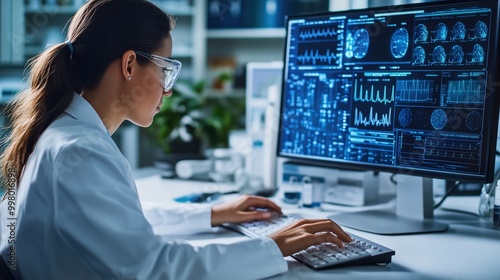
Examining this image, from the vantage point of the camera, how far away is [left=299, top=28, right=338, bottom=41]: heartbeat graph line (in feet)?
4.50

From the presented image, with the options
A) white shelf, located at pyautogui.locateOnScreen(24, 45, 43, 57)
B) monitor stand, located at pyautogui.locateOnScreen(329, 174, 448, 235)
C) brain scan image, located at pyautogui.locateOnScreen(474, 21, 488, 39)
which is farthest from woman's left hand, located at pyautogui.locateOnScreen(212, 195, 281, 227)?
white shelf, located at pyautogui.locateOnScreen(24, 45, 43, 57)

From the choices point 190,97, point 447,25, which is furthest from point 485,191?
point 190,97

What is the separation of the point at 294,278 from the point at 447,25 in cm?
67

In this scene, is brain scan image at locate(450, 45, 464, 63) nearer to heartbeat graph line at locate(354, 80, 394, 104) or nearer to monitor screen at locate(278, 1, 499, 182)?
monitor screen at locate(278, 1, 499, 182)

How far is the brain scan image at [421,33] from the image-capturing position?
3.94ft

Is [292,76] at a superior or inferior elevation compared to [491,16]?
inferior

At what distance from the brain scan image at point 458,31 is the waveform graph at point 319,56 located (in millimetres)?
290

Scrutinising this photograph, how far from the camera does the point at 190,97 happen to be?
3.51 m

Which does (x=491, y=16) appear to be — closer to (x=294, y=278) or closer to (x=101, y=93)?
(x=294, y=278)

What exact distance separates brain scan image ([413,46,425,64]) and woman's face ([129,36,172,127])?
0.56 metres

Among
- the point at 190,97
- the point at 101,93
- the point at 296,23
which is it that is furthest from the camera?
the point at 190,97

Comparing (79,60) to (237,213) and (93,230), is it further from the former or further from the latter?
(237,213)

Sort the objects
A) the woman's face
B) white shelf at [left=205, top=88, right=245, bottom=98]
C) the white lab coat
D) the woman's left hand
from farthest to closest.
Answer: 1. white shelf at [left=205, top=88, right=245, bottom=98]
2. the woman's left hand
3. the woman's face
4. the white lab coat

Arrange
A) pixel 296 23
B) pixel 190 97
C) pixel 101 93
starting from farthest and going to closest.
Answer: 1. pixel 190 97
2. pixel 296 23
3. pixel 101 93
